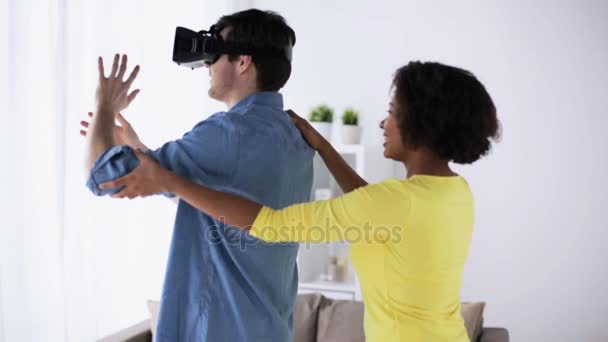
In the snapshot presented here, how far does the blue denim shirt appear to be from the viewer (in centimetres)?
129

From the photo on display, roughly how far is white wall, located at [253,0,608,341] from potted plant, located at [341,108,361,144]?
27 cm

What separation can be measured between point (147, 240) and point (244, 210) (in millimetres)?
1812

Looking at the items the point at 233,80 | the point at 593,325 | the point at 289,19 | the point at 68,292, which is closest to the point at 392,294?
the point at 233,80

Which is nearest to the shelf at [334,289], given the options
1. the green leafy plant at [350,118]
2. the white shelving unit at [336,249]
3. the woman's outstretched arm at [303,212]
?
the white shelving unit at [336,249]

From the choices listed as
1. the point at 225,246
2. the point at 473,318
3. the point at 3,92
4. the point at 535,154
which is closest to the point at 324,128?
the point at 535,154

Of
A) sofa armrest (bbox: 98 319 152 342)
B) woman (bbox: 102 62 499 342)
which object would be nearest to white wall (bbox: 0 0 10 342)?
sofa armrest (bbox: 98 319 152 342)

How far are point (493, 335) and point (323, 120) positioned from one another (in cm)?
148

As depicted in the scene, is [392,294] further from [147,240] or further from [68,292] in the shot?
[147,240]

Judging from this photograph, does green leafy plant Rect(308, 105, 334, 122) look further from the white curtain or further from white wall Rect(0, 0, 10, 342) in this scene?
white wall Rect(0, 0, 10, 342)

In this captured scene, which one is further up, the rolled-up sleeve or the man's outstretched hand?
the man's outstretched hand

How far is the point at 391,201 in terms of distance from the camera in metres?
1.24

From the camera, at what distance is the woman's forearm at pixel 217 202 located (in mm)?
1210

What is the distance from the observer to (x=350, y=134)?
3.46 meters

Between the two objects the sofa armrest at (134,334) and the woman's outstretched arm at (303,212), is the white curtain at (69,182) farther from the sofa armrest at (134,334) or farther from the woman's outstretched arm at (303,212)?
the woman's outstretched arm at (303,212)
